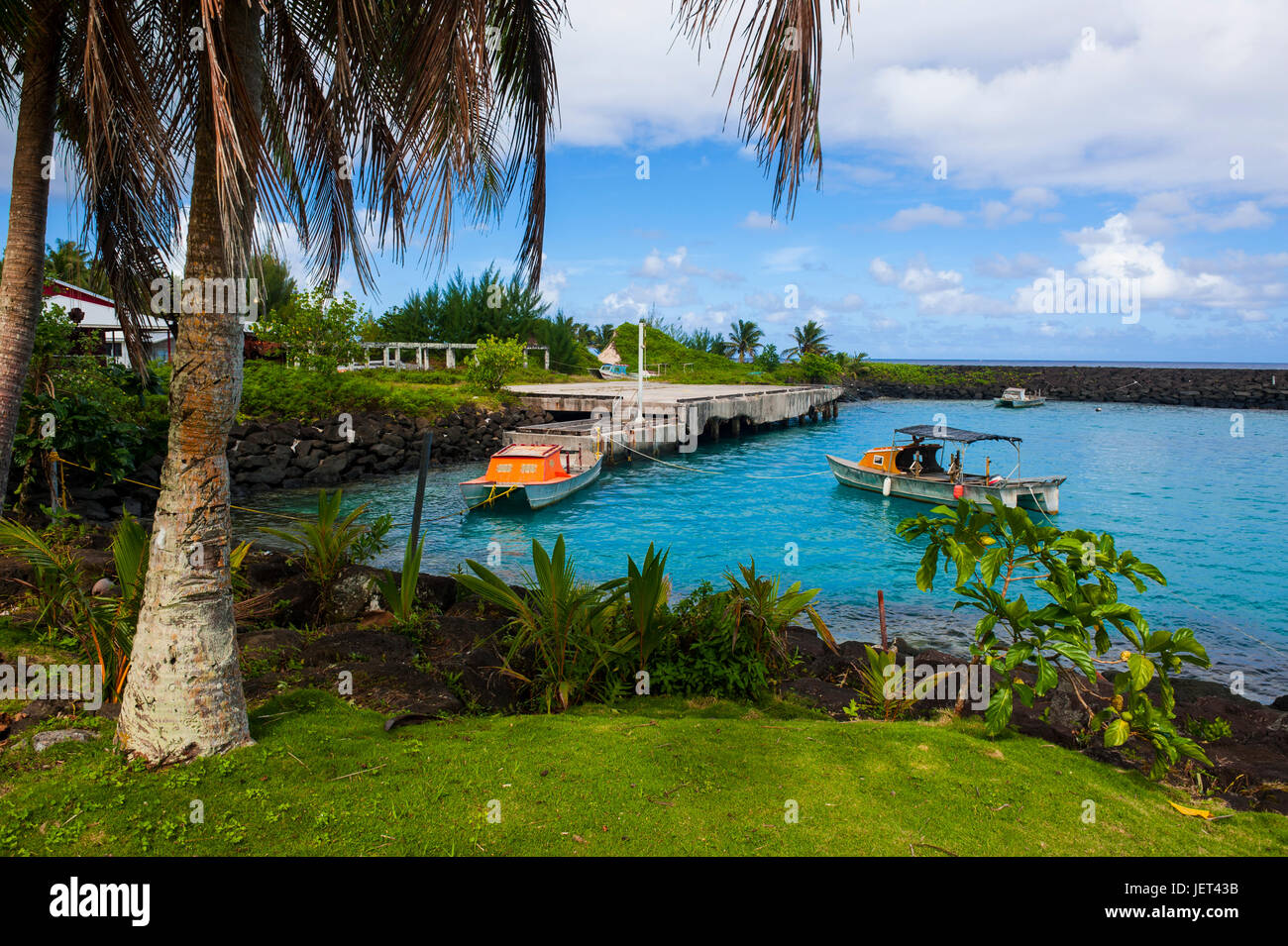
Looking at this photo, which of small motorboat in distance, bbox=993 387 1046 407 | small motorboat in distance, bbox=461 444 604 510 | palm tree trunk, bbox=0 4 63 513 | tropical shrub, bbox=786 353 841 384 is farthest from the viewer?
small motorboat in distance, bbox=993 387 1046 407

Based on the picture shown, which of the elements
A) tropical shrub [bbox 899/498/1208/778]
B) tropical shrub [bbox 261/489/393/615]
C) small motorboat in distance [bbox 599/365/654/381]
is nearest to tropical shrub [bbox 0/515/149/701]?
tropical shrub [bbox 261/489/393/615]

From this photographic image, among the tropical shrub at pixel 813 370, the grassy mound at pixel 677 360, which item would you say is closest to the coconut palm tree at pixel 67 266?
the grassy mound at pixel 677 360

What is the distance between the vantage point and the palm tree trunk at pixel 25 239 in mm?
5301

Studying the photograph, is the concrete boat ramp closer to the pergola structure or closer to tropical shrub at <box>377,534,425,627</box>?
the pergola structure

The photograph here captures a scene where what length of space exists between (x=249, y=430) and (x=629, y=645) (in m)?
20.2

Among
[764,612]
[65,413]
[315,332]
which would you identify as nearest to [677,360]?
[315,332]

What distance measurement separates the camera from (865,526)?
2095 centimetres

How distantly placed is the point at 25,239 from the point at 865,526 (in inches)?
757

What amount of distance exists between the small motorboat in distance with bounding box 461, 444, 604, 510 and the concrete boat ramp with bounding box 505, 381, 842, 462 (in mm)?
2266

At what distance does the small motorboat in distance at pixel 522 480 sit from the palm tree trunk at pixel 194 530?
1599 cm

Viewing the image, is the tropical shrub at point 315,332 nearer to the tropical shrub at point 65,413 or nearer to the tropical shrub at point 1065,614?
the tropical shrub at point 65,413

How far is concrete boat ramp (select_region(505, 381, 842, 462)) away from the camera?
27.0 m

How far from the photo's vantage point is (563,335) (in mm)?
50594
